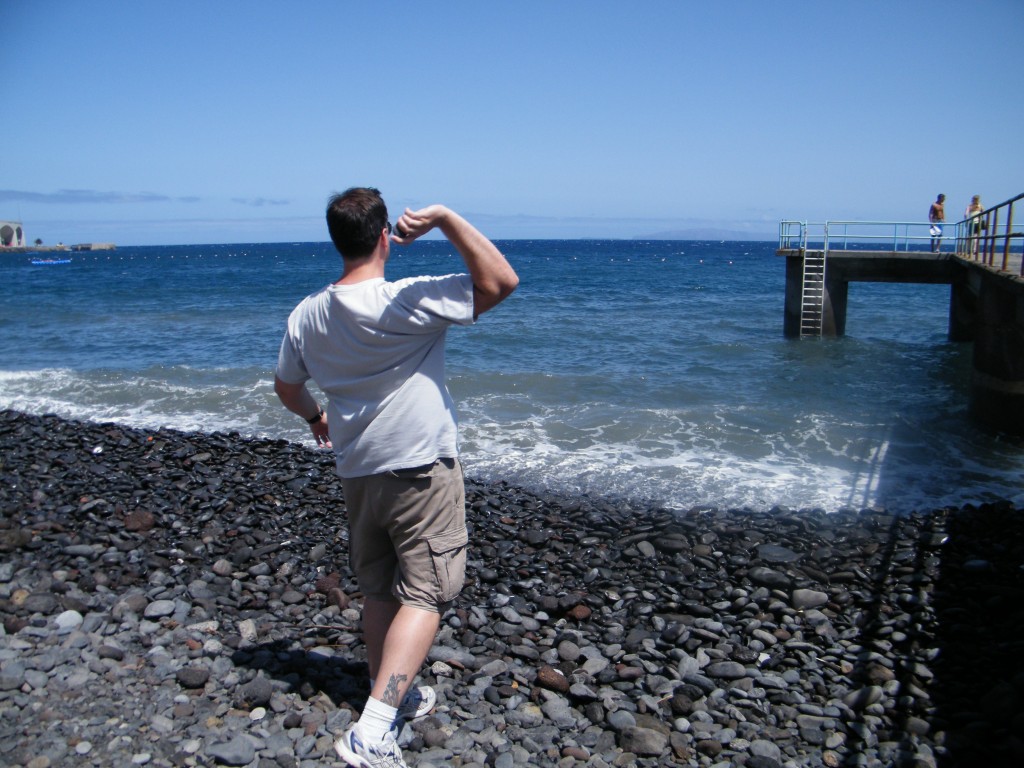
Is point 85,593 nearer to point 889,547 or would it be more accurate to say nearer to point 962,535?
point 889,547

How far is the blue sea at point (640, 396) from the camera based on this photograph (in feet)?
28.5

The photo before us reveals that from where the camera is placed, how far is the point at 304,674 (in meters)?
3.88

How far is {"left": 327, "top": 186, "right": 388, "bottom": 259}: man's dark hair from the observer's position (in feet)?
8.98

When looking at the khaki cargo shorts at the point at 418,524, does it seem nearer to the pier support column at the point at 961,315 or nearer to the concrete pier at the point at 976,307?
the concrete pier at the point at 976,307

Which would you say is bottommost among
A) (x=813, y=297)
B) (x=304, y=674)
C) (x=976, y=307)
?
(x=304, y=674)

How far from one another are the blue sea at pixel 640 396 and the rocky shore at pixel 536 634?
57.5 inches

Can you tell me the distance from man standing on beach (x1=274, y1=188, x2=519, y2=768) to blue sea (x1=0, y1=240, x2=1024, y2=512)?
510cm

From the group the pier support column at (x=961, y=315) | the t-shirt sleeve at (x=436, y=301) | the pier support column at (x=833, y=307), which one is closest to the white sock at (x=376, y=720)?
the t-shirt sleeve at (x=436, y=301)

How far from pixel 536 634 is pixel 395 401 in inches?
93.1

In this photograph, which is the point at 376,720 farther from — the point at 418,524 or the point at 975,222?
the point at 975,222

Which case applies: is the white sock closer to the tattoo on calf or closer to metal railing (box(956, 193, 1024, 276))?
the tattoo on calf

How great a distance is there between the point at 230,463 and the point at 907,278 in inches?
778

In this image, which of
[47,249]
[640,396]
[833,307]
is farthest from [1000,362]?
[47,249]

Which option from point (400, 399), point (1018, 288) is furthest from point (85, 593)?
point (1018, 288)
